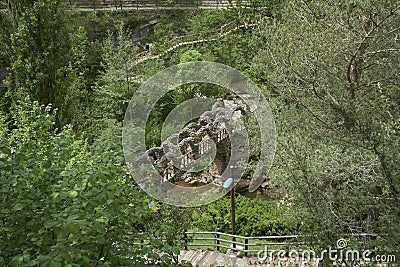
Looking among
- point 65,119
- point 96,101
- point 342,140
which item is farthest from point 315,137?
point 96,101

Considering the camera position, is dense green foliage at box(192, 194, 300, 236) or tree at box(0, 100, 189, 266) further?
dense green foliage at box(192, 194, 300, 236)

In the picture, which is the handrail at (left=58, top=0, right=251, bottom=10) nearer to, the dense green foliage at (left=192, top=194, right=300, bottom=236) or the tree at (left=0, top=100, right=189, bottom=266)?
the dense green foliage at (left=192, top=194, right=300, bottom=236)

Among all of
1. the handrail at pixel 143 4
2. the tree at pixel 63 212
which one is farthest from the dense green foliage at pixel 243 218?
the handrail at pixel 143 4

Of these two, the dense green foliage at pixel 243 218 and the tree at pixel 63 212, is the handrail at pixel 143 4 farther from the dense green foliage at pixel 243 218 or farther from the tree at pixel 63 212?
the tree at pixel 63 212

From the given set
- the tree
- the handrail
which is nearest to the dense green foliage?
the tree

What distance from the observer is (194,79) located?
1327cm

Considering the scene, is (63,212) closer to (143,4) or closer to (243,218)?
(243,218)

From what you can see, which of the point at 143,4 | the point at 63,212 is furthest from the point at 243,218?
the point at 143,4

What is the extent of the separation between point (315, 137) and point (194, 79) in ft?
26.4

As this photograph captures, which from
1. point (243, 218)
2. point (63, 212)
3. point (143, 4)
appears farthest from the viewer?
point (143, 4)

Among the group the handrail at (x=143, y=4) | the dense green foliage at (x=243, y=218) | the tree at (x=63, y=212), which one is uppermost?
the handrail at (x=143, y=4)

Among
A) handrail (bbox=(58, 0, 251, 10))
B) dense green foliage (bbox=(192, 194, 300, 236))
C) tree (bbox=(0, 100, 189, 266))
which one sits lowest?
dense green foliage (bbox=(192, 194, 300, 236))

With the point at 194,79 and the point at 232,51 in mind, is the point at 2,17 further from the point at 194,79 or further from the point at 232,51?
the point at 232,51

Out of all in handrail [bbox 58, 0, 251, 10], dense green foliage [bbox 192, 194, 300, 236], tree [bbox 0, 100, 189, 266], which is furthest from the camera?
handrail [bbox 58, 0, 251, 10]
